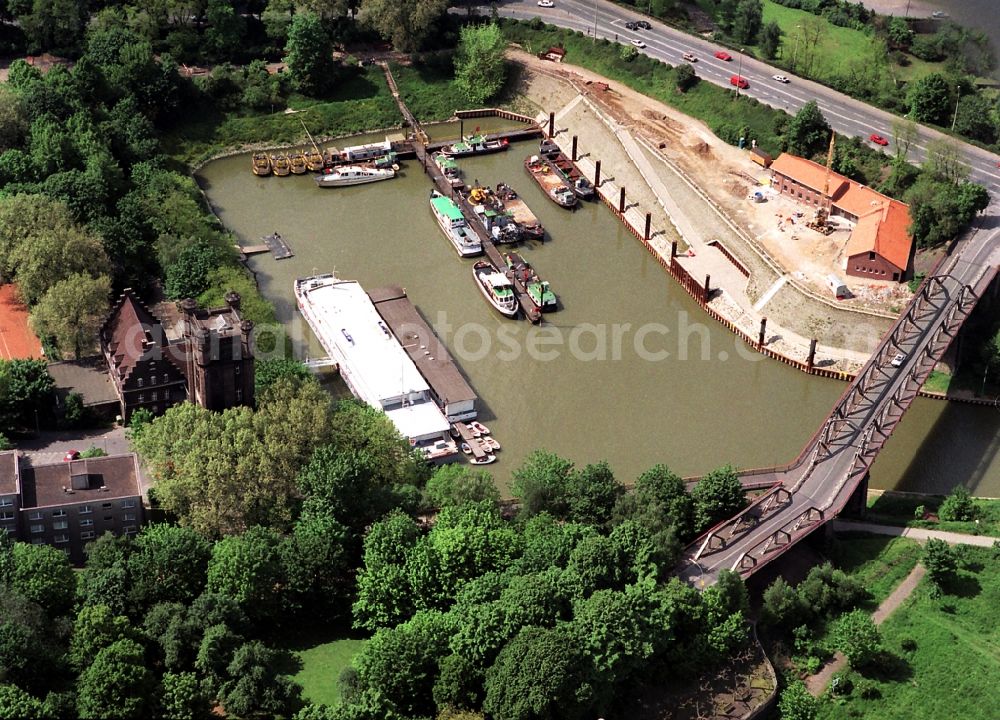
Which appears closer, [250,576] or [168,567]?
[168,567]

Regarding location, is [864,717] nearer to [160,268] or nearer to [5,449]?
[5,449]

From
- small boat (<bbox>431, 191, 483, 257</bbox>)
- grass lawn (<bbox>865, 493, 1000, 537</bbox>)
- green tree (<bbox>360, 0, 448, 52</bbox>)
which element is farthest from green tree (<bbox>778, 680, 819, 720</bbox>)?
green tree (<bbox>360, 0, 448, 52</bbox>)

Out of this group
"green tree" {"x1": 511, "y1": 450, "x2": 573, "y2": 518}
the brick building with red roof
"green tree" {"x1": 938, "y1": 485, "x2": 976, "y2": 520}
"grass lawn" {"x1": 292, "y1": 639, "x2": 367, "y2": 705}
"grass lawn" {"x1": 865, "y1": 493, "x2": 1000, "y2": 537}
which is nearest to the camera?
"grass lawn" {"x1": 292, "y1": 639, "x2": 367, "y2": 705}

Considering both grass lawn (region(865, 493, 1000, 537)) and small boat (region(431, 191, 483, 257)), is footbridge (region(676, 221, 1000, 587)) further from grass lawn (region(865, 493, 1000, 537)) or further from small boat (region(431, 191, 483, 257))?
small boat (region(431, 191, 483, 257))

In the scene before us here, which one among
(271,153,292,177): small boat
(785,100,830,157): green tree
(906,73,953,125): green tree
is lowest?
(271,153,292,177): small boat

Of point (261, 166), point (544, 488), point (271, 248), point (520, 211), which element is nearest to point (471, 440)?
point (544, 488)

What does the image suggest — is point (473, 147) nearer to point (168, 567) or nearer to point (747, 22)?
point (747, 22)

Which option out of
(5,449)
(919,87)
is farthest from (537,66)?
(5,449)
